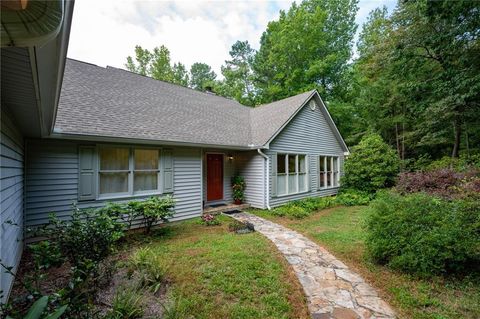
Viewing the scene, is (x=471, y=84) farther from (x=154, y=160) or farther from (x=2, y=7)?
(x=2, y=7)

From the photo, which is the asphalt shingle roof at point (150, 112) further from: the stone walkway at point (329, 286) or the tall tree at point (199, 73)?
the tall tree at point (199, 73)

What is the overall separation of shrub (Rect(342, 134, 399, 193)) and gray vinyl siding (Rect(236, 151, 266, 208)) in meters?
6.08

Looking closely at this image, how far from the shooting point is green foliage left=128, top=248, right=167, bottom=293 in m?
3.38

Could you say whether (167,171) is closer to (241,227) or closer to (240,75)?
(241,227)

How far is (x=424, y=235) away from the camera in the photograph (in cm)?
372

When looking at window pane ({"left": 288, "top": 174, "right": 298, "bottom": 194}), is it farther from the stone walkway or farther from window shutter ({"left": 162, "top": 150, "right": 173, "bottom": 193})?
window shutter ({"left": 162, "top": 150, "right": 173, "bottom": 193})

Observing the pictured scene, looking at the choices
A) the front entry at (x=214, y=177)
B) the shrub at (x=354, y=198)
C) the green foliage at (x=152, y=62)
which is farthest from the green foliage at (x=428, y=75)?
the green foliage at (x=152, y=62)

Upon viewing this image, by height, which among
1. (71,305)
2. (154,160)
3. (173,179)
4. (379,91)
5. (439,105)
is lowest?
(71,305)

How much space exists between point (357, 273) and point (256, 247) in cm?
201

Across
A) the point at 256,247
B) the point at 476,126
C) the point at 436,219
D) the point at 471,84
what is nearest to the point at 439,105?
the point at 471,84

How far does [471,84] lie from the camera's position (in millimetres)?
9148

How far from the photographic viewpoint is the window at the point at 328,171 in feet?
38.8

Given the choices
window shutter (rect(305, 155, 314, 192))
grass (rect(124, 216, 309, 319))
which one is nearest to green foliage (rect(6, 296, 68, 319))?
grass (rect(124, 216, 309, 319))

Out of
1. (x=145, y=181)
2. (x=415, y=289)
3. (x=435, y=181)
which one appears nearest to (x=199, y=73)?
(x=145, y=181)
